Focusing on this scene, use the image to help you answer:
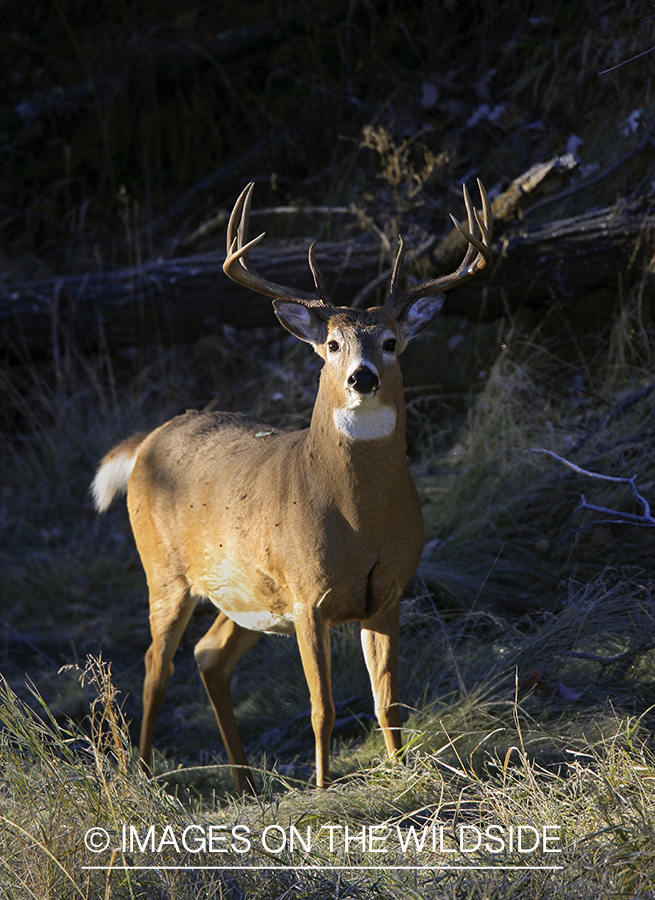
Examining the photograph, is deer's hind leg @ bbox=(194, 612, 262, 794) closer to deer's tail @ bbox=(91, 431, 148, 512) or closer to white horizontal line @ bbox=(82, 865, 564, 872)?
deer's tail @ bbox=(91, 431, 148, 512)

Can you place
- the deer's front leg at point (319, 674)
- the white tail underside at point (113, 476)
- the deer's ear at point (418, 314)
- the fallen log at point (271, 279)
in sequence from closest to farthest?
the deer's front leg at point (319, 674), the deer's ear at point (418, 314), the white tail underside at point (113, 476), the fallen log at point (271, 279)

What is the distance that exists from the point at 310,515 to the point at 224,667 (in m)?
1.31

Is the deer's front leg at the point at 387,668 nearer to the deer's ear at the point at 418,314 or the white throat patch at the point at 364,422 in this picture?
the white throat patch at the point at 364,422

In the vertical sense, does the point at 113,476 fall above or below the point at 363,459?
below

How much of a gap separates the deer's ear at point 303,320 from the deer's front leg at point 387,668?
3.66 ft

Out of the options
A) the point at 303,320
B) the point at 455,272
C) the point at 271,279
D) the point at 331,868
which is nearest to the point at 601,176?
the point at 271,279

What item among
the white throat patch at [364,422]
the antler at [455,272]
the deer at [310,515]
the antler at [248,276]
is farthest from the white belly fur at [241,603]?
the antler at [455,272]

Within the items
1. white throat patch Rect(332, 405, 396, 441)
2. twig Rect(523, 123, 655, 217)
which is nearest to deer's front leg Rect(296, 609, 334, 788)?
white throat patch Rect(332, 405, 396, 441)

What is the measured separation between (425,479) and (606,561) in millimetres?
1479

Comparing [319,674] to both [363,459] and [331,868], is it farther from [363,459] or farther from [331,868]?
[331,868]

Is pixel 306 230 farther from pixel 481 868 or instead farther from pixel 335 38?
pixel 481 868

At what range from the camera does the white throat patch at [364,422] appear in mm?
3445

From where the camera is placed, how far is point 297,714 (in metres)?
4.74

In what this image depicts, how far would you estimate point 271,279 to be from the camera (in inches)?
258
